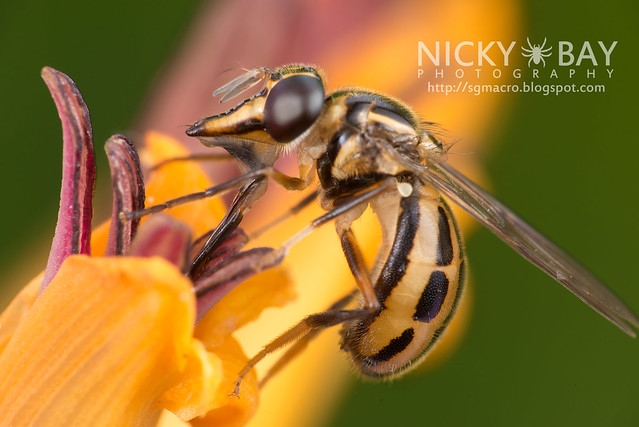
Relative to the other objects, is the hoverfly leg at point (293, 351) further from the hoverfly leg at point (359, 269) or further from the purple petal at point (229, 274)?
the purple petal at point (229, 274)

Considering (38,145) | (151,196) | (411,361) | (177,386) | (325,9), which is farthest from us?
(38,145)

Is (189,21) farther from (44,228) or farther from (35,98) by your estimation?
(44,228)

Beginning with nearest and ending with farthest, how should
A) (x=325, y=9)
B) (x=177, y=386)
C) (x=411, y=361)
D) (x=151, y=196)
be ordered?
(x=177, y=386) → (x=151, y=196) → (x=411, y=361) → (x=325, y=9)

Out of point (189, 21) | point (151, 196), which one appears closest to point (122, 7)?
point (189, 21)

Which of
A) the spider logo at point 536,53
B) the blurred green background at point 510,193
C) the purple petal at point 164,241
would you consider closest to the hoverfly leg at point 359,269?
the purple petal at point 164,241

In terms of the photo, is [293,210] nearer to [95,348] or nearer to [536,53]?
[95,348]

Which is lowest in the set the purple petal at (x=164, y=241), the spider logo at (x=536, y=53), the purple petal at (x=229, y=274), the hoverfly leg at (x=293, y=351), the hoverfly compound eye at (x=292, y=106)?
the hoverfly leg at (x=293, y=351)

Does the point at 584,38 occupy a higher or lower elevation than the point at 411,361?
higher

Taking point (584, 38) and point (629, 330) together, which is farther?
point (584, 38)
